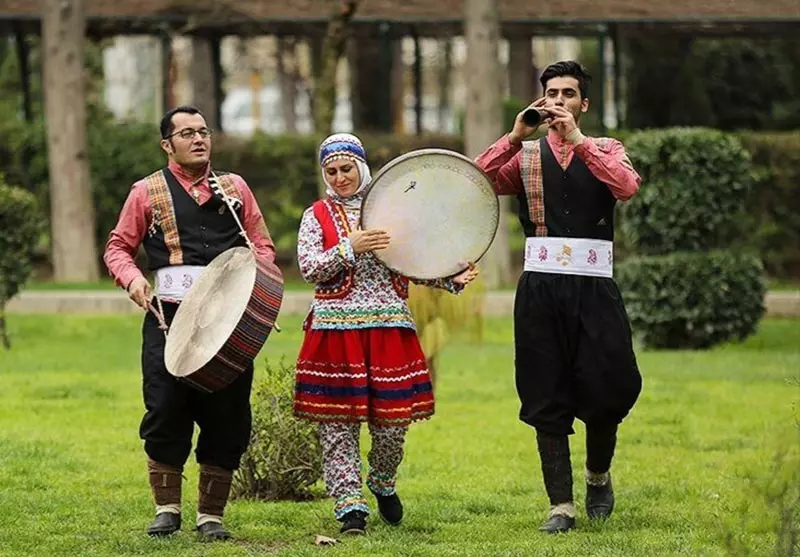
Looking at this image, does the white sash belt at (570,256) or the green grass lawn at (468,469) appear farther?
the white sash belt at (570,256)

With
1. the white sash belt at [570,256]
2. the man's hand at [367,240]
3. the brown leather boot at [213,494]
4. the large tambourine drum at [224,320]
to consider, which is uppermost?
the man's hand at [367,240]

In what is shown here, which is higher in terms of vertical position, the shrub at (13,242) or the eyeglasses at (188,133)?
the eyeglasses at (188,133)

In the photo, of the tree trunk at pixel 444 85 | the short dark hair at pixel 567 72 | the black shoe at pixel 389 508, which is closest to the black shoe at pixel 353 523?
the black shoe at pixel 389 508

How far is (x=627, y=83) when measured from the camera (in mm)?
28906

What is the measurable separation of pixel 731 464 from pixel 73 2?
1477 centimetres

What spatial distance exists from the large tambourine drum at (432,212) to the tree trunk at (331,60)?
15.0 m

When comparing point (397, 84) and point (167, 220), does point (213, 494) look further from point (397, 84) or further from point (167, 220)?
point (397, 84)

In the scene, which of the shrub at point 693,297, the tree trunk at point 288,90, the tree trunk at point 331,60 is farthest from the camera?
the tree trunk at point 288,90

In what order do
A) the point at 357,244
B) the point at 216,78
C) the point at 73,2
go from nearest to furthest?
the point at 357,244
the point at 73,2
the point at 216,78

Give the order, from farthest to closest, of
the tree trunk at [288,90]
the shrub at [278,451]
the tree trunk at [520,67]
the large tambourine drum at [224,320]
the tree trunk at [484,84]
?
the tree trunk at [288,90] → the tree trunk at [520,67] → the tree trunk at [484,84] → the shrub at [278,451] → the large tambourine drum at [224,320]

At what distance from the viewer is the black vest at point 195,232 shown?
7930mm

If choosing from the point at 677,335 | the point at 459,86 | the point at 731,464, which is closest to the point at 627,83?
the point at 677,335

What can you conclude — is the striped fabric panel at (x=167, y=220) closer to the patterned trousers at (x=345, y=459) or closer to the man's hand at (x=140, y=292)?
the man's hand at (x=140, y=292)

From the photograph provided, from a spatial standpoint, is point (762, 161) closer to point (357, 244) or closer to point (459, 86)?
point (357, 244)
